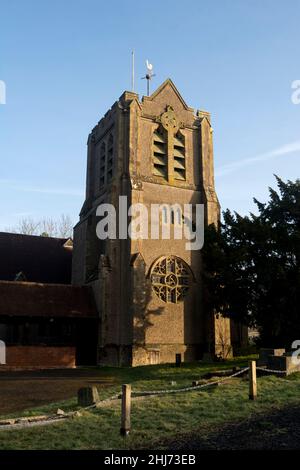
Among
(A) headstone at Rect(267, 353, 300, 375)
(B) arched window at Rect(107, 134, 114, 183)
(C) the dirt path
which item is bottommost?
(C) the dirt path

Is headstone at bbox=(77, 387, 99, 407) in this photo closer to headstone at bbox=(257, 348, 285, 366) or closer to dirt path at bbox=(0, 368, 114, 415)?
dirt path at bbox=(0, 368, 114, 415)

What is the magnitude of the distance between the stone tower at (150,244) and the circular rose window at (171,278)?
0.21 ft

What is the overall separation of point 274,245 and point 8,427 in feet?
53.1

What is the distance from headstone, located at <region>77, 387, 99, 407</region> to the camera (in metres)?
10.8

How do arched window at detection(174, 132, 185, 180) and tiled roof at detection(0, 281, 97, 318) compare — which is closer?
tiled roof at detection(0, 281, 97, 318)

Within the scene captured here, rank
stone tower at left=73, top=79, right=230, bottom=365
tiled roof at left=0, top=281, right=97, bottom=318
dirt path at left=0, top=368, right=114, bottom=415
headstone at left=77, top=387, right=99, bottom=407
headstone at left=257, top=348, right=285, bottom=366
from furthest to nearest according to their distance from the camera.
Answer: stone tower at left=73, top=79, right=230, bottom=365 < tiled roof at left=0, top=281, right=97, bottom=318 < headstone at left=257, top=348, right=285, bottom=366 < dirt path at left=0, top=368, right=114, bottom=415 < headstone at left=77, top=387, right=99, bottom=407

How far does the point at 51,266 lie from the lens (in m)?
35.2

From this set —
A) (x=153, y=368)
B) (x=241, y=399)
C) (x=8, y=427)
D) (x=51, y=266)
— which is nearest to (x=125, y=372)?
(x=153, y=368)

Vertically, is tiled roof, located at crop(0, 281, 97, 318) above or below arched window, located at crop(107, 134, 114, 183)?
below

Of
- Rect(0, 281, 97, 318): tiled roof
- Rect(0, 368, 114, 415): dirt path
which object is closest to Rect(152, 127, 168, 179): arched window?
Rect(0, 281, 97, 318): tiled roof

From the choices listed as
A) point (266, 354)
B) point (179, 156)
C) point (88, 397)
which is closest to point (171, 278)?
point (179, 156)

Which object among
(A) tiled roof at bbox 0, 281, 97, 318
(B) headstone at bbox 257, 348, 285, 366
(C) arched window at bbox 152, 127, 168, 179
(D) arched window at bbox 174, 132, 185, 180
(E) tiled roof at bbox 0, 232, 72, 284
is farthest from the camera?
(E) tiled roof at bbox 0, 232, 72, 284

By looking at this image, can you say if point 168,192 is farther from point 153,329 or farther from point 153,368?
point 153,368

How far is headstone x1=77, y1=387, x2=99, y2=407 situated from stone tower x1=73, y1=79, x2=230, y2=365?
555 inches
